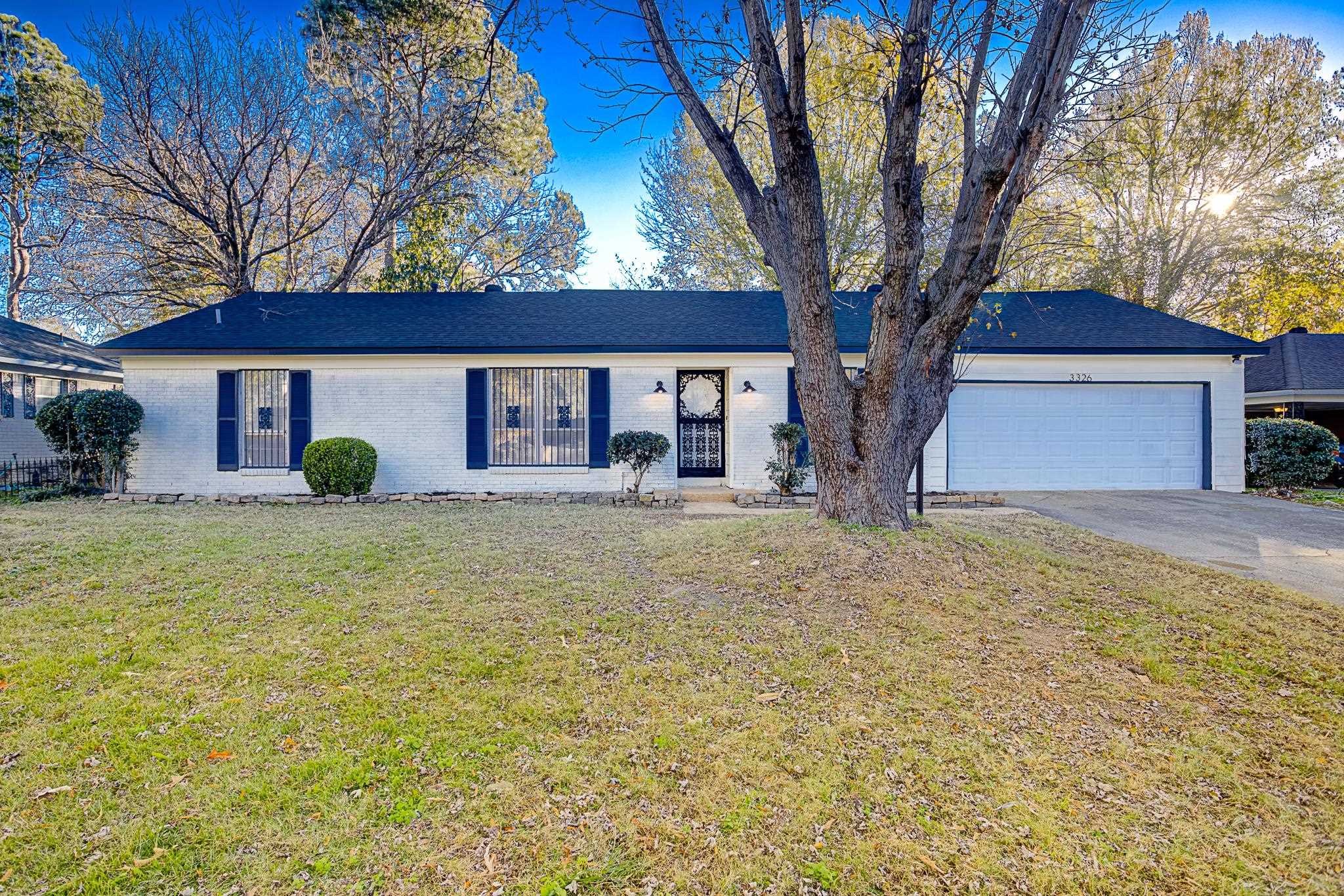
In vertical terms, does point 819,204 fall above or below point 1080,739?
above

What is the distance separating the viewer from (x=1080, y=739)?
2.80 meters

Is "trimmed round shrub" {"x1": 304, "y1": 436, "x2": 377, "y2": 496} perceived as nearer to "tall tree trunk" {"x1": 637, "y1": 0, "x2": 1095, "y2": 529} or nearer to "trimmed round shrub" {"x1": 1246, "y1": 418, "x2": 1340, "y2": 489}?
"tall tree trunk" {"x1": 637, "y1": 0, "x2": 1095, "y2": 529}

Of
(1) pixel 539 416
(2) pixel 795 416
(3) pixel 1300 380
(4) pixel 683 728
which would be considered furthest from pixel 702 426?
(3) pixel 1300 380

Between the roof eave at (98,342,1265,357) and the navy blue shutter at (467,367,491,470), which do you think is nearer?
the roof eave at (98,342,1265,357)

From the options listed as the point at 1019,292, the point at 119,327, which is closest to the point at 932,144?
the point at 1019,292

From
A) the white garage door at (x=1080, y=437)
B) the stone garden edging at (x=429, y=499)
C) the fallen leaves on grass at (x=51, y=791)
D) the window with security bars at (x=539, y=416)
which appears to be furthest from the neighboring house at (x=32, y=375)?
the white garage door at (x=1080, y=437)

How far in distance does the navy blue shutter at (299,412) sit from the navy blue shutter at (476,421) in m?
2.61

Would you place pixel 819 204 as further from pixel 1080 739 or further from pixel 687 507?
pixel 687 507

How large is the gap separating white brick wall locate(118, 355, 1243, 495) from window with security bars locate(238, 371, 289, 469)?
35 cm

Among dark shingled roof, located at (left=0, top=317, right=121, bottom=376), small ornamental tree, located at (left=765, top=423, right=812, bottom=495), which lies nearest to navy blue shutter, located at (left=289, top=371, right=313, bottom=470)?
dark shingled roof, located at (left=0, top=317, right=121, bottom=376)

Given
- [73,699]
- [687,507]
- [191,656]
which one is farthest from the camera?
[687,507]

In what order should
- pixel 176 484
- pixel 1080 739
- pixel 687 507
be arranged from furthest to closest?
pixel 176 484 < pixel 687 507 < pixel 1080 739

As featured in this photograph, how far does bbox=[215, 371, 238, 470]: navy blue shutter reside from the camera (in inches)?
412

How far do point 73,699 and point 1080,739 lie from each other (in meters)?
4.73
